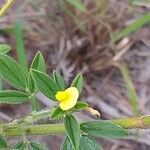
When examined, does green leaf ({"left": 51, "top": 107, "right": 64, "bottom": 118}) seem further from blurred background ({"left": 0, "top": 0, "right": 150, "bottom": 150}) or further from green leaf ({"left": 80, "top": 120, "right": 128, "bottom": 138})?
blurred background ({"left": 0, "top": 0, "right": 150, "bottom": 150})

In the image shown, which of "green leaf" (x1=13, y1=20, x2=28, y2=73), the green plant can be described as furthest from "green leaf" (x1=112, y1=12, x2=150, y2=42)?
the green plant

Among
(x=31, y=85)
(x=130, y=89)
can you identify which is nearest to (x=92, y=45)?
(x=130, y=89)

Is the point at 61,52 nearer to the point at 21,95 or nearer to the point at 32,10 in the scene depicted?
the point at 32,10

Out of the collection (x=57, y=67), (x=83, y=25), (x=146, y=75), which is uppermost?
(x=83, y=25)

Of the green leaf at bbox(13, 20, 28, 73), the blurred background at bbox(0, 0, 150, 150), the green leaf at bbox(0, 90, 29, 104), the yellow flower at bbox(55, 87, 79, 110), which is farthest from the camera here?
the blurred background at bbox(0, 0, 150, 150)

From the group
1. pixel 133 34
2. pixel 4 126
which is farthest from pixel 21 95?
pixel 133 34

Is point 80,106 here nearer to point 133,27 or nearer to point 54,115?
point 54,115

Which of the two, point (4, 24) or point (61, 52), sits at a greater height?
point (4, 24)
